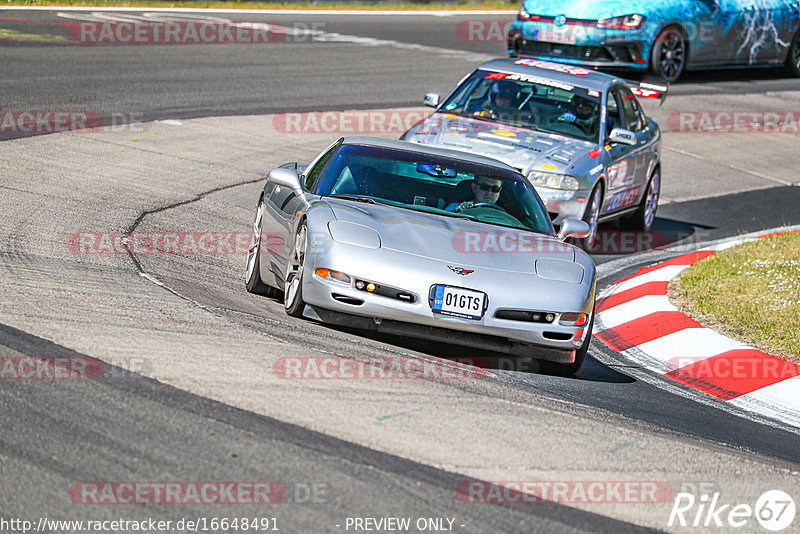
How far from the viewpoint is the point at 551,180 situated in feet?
35.7

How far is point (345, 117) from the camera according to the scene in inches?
616

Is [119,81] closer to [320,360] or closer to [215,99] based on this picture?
[215,99]

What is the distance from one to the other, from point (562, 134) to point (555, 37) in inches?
301

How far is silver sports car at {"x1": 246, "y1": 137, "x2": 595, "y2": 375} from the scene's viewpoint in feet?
21.7

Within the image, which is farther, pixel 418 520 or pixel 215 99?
pixel 215 99

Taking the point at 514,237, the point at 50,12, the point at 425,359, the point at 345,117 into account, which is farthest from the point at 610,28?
the point at 425,359

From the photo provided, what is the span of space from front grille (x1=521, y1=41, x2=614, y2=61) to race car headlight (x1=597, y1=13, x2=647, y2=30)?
39cm

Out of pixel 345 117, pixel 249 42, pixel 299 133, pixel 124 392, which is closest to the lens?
pixel 124 392

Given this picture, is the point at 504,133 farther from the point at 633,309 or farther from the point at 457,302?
the point at 457,302

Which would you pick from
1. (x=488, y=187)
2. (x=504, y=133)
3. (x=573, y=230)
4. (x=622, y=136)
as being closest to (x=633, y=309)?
(x=573, y=230)

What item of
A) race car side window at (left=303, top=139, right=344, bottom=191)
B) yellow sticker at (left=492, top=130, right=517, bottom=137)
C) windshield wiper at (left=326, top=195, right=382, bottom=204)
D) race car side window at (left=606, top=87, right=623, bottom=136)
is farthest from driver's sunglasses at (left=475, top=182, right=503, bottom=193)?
race car side window at (left=606, top=87, right=623, bottom=136)

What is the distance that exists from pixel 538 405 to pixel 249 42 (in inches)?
653

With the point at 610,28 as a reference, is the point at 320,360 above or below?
below

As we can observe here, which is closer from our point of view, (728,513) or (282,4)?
(728,513)
